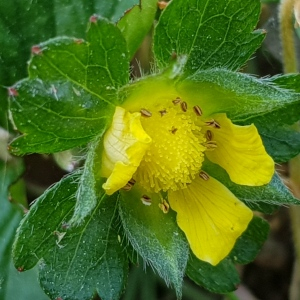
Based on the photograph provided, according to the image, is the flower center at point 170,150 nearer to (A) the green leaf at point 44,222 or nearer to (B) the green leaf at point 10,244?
(A) the green leaf at point 44,222

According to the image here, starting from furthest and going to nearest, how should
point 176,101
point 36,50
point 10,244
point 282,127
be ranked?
point 10,244, point 282,127, point 176,101, point 36,50

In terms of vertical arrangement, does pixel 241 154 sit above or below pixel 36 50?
below

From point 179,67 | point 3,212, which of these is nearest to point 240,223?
point 179,67

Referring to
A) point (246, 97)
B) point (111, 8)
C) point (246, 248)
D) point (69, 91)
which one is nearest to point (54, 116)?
point (69, 91)

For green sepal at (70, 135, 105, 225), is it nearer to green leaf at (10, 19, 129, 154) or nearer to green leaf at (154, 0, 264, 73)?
green leaf at (10, 19, 129, 154)

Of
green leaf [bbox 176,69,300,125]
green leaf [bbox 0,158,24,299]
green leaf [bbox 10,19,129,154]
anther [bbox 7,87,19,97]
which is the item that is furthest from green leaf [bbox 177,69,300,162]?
green leaf [bbox 0,158,24,299]

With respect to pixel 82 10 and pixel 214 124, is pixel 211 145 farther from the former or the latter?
pixel 82 10

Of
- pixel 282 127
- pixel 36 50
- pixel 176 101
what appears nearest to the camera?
pixel 36 50
